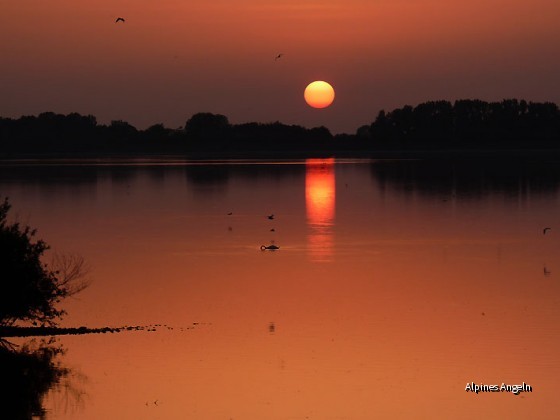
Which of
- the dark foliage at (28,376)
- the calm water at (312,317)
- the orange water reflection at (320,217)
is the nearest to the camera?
the dark foliage at (28,376)

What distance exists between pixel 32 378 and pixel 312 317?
25.2 feet

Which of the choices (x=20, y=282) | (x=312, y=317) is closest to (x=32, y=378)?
(x=20, y=282)

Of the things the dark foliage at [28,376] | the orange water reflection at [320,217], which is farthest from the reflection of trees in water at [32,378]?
the orange water reflection at [320,217]

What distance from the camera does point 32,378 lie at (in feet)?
63.1

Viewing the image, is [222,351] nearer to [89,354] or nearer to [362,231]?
[89,354]

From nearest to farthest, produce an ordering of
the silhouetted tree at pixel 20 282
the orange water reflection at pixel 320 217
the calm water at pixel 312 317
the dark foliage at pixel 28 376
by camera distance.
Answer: the dark foliage at pixel 28 376
the calm water at pixel 312 317
the silhouetted tree at pixel 20 282
the orange water reflection at pixel 320 217

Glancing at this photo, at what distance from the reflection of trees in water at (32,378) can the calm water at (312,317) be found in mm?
133

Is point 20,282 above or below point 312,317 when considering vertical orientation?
above

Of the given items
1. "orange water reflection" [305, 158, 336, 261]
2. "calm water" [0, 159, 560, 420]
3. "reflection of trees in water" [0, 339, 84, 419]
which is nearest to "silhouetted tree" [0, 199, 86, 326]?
"reflection of trees in water" [0, 339, 84, 419]

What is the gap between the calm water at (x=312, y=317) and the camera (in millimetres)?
17922

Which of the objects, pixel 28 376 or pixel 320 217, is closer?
pixel 28 376

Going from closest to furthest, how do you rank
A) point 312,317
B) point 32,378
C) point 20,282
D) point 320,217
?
point 32,378, point 20,282, point 312,317, point 320,217

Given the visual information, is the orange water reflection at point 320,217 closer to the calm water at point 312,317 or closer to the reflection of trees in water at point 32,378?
the calm water at point 312,317

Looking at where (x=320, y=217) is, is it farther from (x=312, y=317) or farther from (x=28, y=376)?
(x=28, y=376)
